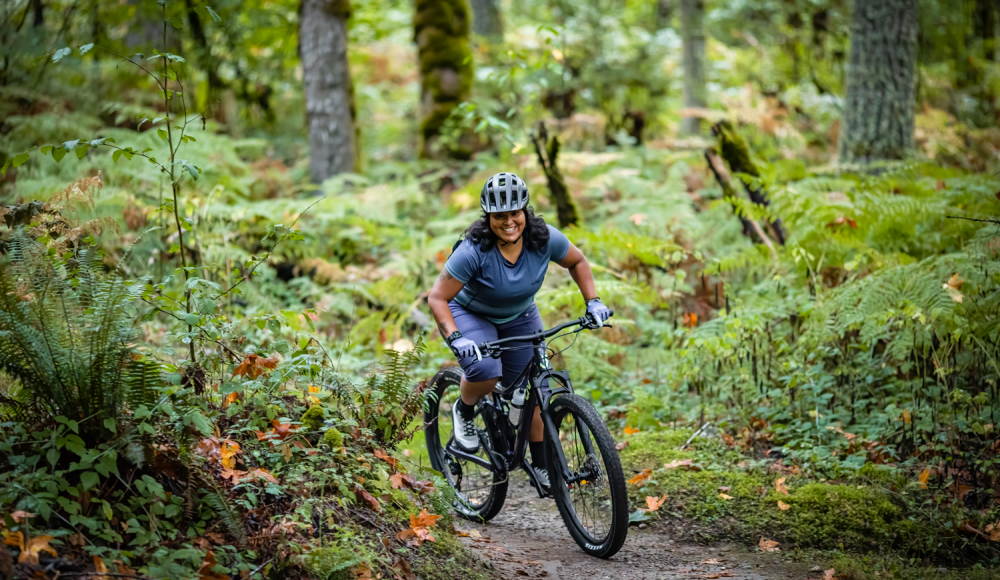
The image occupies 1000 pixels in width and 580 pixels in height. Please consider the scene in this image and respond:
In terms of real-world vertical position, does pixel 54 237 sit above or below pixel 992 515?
above

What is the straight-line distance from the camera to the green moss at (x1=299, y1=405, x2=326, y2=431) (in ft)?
12.6

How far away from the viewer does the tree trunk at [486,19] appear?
55.4ft

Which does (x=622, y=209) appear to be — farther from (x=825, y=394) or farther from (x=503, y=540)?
(x=503, y=540)

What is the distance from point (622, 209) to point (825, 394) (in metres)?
4.75

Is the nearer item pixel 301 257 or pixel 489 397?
pixel 489 397

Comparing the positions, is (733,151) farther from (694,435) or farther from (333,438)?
(333,438)

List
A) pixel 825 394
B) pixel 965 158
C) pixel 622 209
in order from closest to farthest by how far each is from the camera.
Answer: pixel 825 394 < pixel 622 209 < pixel 965 158

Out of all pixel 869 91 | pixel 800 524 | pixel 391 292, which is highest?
pixel 869 91

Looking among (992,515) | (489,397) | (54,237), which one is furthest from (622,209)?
(54,237)

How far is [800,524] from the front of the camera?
171 inches

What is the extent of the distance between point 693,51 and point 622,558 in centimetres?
1291

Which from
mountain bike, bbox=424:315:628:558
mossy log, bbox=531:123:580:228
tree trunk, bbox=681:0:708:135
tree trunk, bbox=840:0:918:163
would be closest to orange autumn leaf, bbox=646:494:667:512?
mountain bike, bbox=424:315:628:558

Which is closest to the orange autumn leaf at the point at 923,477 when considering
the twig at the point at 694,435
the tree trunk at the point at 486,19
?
the twig at the point at 694,435

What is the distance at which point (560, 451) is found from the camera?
4.23m
